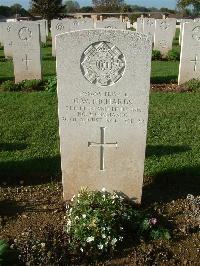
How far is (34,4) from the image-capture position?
4272cm

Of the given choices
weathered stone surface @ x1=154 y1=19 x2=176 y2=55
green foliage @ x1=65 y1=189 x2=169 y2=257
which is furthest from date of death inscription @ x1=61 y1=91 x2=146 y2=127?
weathered stone surface @ x1=154 y1=19 x2=176 y2=55

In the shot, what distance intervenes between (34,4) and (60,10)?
3.19 metres

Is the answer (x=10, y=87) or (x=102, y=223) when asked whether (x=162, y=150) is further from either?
(x=10, y=87)

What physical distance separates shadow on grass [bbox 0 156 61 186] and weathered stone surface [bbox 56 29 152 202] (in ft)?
2.85

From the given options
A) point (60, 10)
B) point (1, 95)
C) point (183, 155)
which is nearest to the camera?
point (183, 155)

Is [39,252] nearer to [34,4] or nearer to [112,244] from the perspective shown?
[112,244]

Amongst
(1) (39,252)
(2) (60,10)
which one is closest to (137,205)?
(1) (39,252)

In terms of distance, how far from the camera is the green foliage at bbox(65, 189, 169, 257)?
13.9ft

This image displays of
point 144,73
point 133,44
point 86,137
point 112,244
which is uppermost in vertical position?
point 133,44

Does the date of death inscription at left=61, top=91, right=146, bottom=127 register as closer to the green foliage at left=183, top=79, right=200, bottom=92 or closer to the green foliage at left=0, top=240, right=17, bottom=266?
the green foliage at left=0, top=240, right=17, bottom=266

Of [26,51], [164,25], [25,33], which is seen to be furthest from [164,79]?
[164,25]

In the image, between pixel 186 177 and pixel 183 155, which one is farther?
pixel 183 155

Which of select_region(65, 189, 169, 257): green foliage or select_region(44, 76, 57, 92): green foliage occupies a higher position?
select_region(44, 76, 57, 92): green foliage

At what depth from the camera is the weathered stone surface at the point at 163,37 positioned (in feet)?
62.0
